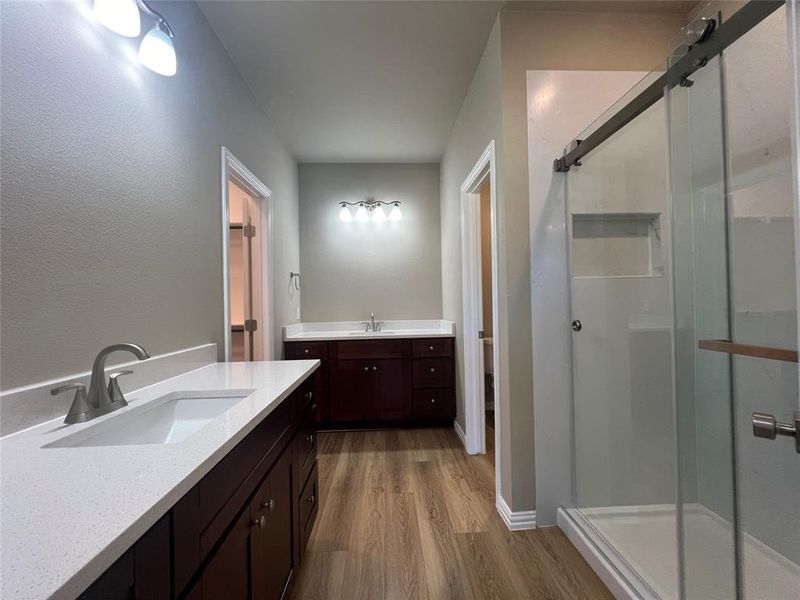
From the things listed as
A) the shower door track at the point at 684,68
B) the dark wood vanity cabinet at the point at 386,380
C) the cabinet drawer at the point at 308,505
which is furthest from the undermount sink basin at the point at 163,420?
the dark wood vanity cabinet at the point at 386,380

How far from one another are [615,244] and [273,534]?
1831 millimetres

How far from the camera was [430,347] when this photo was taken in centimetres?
308

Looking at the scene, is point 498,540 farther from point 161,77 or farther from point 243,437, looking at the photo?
point 161,77

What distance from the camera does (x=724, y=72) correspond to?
1149 millimetres

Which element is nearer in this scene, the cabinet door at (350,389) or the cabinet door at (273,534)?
the cabinet door at (273,534)

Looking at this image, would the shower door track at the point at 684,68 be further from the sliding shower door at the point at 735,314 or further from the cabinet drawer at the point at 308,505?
the cabinet drawer at the point at 308,505

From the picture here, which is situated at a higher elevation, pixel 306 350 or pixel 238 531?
pixel 306 350

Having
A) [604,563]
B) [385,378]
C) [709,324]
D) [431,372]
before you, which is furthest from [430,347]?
[709,324]

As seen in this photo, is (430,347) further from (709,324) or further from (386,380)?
(709,324)

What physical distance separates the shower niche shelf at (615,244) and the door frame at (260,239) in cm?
179

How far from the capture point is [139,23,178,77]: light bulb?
3.79 ft

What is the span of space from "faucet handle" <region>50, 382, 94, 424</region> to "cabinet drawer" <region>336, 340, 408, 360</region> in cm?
215

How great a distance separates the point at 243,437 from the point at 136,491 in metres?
0.30

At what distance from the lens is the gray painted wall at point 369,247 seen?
11.7ft
